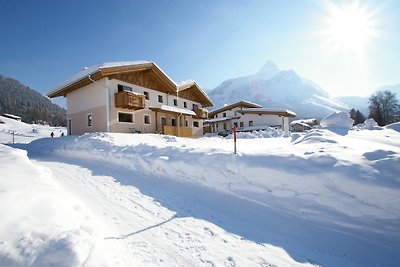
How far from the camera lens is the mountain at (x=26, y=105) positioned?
10475cm

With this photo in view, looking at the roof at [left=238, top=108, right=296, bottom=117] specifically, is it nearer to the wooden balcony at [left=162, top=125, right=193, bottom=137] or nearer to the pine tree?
the wooden balcony at [left=162, top=125, right=193, bottom=137]

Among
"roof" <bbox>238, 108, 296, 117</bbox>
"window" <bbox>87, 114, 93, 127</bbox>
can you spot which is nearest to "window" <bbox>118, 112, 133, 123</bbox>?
"window" <bbox>87, 114, 93, 127</bbox>

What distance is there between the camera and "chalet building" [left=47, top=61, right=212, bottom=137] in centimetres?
1889

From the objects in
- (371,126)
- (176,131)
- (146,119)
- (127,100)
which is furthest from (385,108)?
(127,100)

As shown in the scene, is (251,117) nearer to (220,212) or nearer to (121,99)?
(121,99)

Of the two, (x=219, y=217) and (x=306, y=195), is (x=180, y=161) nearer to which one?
(x=219, y=217)

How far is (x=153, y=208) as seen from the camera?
5078mm

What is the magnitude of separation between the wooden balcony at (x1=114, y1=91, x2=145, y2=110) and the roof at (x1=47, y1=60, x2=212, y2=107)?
1.82 metres

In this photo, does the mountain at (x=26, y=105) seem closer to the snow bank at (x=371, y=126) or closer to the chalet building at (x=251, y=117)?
the chalet building at (x=251, y=117)

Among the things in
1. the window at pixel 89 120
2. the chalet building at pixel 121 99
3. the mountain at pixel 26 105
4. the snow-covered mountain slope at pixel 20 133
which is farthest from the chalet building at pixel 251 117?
the mountain at pixel 26 105

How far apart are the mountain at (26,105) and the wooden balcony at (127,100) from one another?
3485 inches

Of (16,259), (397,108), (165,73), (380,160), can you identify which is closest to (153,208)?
(16,259)

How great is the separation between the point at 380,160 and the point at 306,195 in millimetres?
1872

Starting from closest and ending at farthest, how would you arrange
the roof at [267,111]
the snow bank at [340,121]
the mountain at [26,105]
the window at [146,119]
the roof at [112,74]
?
the snow bank at [340,121]
the roof at [112,74]
the window at [146,119]
the roof at [267,111]
the mountain at [26,105]
